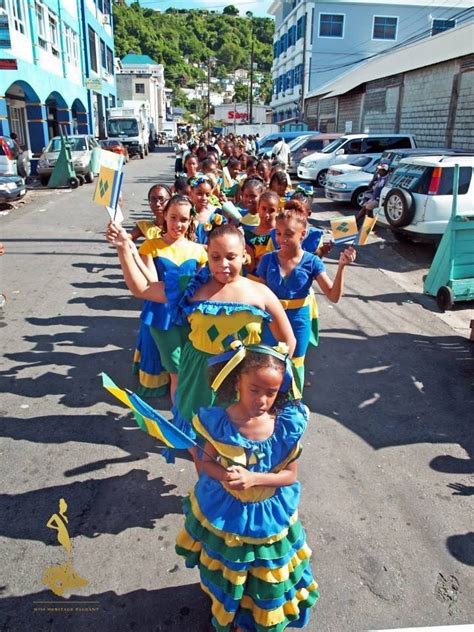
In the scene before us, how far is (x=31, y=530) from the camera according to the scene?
3250 millimetres

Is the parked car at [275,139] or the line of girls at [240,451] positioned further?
the parked car at [275,139]

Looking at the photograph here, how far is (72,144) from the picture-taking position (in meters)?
21.2

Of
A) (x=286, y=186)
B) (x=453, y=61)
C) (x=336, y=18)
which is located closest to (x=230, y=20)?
(x=336, y=18)

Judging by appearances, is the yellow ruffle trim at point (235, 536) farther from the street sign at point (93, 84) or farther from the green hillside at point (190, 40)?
the green hillside at point (190, 40)

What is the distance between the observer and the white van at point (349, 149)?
18.1 metres

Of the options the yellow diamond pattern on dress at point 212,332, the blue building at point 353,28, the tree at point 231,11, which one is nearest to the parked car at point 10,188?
the yellow diamond pattern on dress at point 212,332

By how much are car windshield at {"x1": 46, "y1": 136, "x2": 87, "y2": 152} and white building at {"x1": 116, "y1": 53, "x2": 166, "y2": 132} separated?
2190 inches

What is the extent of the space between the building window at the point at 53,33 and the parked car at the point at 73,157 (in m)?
7.08

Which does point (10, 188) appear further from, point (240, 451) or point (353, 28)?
point (353, 28)

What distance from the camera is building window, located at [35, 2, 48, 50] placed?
2305 cm

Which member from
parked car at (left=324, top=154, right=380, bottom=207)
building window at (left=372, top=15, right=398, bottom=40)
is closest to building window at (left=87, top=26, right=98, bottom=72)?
building window at (left=372, top=15, right=398, bottom=40)

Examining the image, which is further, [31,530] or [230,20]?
[230,20]

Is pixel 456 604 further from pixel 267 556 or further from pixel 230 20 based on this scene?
pixel 230 20

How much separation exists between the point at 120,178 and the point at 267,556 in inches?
79.8
